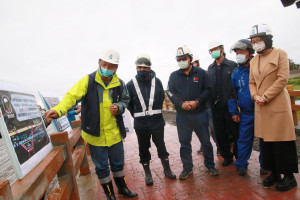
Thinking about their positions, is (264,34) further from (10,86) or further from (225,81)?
(10,86)

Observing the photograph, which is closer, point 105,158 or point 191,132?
point 105,158

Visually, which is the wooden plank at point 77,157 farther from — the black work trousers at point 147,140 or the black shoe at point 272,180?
the black shoe at point 272,180

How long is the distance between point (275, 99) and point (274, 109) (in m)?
0.13

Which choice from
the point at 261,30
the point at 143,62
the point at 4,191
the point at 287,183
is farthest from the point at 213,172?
the point at 4,191

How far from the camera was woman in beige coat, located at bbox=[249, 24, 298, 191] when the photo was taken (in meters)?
2.63

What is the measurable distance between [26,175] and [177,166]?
118 inches

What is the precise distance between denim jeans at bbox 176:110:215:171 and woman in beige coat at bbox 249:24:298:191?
796 millimetres

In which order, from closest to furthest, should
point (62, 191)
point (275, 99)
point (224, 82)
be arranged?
point (62, 191)
point (275, 99)
point (224, 82)

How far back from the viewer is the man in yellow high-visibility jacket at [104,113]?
2.66 m

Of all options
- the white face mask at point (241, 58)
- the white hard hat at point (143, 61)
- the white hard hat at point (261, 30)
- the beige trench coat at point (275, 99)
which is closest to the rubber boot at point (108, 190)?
the white hard hat at point (143, 61)

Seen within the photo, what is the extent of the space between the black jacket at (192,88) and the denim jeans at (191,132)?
11 cm

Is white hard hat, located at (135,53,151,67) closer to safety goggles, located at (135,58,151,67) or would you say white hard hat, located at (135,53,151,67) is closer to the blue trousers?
safety goggles, located at (135,58,151,67)

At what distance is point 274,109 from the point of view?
2691 mm

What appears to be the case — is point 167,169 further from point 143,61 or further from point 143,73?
point 143,61
